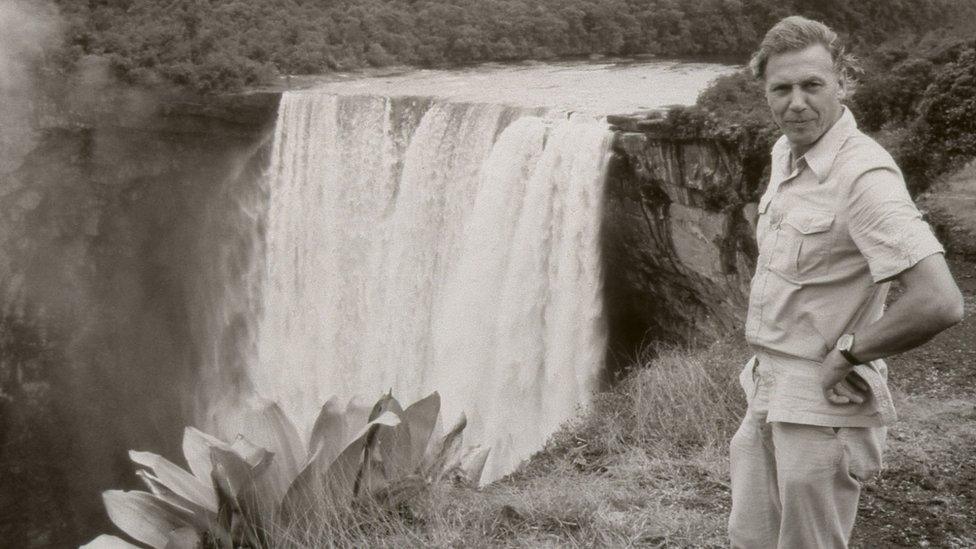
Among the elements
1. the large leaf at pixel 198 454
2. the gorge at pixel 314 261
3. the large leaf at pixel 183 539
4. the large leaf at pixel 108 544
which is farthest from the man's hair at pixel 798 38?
the gorge at pixel 314 261

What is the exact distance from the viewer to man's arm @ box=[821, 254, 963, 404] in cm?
184

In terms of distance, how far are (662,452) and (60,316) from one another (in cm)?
1272

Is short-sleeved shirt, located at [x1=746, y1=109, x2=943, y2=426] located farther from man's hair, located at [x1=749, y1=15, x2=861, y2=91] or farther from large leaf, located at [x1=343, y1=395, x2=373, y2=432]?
large leaf, located at [x1=343, y1=395, x2=373, y2=432]

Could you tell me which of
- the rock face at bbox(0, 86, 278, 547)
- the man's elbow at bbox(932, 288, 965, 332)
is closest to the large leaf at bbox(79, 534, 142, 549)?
the man's elbow at bbox(932, 288, 965, 332)

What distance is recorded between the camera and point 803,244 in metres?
2.09

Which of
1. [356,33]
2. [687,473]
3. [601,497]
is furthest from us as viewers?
[356,33]

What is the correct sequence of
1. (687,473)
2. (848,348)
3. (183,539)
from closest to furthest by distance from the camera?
(848,348)
(183,539)
(687,473)

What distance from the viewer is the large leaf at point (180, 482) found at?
3.63 meters

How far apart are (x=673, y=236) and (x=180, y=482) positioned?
6.46 metres

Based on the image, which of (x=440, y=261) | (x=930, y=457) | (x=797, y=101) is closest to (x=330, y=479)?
(x=797, y=101)

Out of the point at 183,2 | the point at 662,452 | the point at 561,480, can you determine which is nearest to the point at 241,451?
the point at 561,480

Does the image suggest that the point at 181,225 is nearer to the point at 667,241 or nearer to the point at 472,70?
the point at 472,70

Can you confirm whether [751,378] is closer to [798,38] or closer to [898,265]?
[898,265]

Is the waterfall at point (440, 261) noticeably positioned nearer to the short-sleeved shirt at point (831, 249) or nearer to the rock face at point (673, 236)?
the rock face at point (673, 236)
